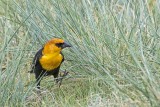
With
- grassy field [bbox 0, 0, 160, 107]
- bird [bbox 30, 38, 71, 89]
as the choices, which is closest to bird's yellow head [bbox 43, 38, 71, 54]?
bird [bbox 30, 38, 71, 89]

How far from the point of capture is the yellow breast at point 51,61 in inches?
178

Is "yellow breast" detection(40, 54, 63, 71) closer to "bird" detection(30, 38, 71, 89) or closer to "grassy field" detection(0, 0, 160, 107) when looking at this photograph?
"bird" detection(30, 38, 71, 89)

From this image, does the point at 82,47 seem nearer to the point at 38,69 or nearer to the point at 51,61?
the point at 51,61

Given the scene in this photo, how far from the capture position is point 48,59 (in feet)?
14.9

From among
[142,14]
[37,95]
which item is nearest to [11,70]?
[37,95]

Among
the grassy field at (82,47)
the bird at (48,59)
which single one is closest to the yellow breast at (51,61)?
the bird at (48,59)

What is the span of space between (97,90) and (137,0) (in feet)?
3.74

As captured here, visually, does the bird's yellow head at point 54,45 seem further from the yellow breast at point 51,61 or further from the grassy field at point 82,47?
the grassy field at point 82,47

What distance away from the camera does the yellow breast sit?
4520 millimetres

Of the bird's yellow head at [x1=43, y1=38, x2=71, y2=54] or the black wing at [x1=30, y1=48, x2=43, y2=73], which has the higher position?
the bird's yellow head at [x1=43, y1=38, x2=71, y2=54]

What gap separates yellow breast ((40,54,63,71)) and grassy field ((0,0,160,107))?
0.40ft

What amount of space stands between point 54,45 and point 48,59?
154 mm

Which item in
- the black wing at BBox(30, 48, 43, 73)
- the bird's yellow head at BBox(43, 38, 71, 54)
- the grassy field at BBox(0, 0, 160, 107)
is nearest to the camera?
the grassy field at BBox(0, 0, 160, 107)

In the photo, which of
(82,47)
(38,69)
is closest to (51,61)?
(38,69)
